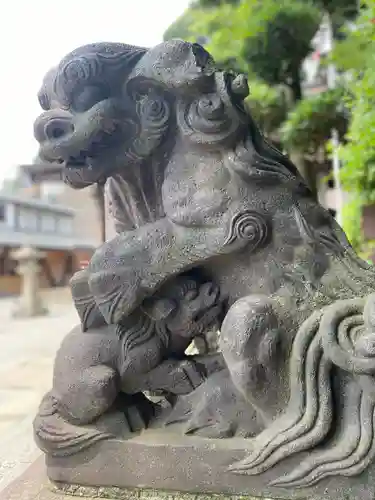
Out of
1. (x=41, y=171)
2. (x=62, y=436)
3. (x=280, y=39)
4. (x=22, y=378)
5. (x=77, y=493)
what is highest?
(x=280, y=39)

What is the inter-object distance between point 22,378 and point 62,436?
194 centimetres

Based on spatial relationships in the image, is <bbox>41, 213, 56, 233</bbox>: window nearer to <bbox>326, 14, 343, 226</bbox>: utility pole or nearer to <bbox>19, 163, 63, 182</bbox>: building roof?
<bbox>19, 163, 63, 182</bbox>: building roof

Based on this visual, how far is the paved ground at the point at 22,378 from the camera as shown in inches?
63.4

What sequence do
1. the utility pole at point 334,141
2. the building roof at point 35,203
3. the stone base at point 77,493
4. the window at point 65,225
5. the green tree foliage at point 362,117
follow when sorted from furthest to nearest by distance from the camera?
1. the window at point 65,225
2. the building roof at point 35,203
3. the utility pole at point 334,141
4. the green tree foliage at point 362,117
5. the stone base at point 77,493

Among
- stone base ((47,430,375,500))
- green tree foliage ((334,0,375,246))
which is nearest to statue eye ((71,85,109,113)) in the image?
stone base ((47,430,375,500))

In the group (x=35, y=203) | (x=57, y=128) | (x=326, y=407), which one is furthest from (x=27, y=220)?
(x=326, y=407)

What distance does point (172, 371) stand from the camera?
121 cm

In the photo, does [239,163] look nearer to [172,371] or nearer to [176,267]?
[176,267]

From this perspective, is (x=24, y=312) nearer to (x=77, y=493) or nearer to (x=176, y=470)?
(x=77, y=493)

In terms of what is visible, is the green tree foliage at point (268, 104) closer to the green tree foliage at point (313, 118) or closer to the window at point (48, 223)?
the green tree foliage at point (313, 118)

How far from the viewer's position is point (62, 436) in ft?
3.72

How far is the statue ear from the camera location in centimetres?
117

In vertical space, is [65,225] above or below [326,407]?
above

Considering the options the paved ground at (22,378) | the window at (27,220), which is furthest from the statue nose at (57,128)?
the window at (27,220)
